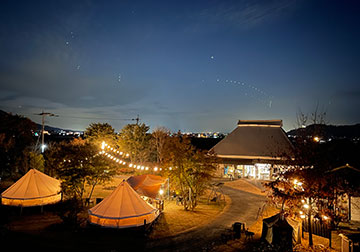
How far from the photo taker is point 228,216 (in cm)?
1254

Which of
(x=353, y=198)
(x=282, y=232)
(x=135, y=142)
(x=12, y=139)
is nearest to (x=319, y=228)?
(x=282, y=232)

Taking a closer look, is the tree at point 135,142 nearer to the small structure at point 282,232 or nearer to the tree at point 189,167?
the tree at point 189,167

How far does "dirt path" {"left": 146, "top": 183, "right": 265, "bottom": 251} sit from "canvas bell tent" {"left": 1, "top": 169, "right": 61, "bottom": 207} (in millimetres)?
7754

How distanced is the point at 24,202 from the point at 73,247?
20.6ft

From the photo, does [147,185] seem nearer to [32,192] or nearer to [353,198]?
Answer: [32,192]

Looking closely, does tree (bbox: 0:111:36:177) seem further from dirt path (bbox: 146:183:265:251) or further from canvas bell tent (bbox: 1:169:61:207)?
dirt path (bbox: 146:183:265:251)

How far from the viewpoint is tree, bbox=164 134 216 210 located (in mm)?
13594

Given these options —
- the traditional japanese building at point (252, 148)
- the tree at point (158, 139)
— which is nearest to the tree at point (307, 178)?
the traditional japanese building at point (252, 148)

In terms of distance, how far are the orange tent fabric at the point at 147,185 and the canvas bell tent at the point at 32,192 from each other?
4.56 meters

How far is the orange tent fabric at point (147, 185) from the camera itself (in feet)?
44.5

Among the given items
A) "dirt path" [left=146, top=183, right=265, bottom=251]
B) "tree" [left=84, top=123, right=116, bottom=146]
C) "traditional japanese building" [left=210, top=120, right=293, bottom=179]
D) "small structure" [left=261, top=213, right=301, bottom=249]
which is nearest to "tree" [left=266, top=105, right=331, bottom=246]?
"small structure" [left=261, top=213, right=301, bottom=249]

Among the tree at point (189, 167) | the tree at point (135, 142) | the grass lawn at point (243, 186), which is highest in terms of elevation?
the tree at point (135, 142)

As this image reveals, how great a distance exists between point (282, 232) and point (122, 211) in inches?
251

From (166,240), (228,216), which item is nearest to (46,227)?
(166,240)
